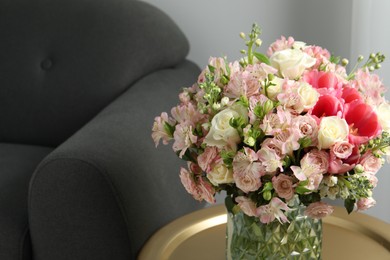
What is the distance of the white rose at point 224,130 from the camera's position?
102 centimetres

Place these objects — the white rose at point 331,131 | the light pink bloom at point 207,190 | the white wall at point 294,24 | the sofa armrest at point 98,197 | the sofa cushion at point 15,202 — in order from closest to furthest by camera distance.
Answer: the white rose at point 331,131
the light pink bloom at point 207,190
the sofa armrest at point 98,197
the sofa cushion at point 15,202
the white wall at point 294,24

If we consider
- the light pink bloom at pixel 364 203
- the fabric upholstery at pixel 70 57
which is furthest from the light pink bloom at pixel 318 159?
the fabric upholstery at pixel 70 57

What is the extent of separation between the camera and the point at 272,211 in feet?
3.36

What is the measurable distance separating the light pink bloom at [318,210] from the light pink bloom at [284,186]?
0.06 metres

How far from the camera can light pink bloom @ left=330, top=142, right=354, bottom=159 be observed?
100 centimetres

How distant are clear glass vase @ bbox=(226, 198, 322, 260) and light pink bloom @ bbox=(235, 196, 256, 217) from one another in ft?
0.24

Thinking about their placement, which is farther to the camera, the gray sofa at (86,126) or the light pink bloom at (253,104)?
the gray sofa at (86,126)

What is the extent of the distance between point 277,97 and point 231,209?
0.69ft

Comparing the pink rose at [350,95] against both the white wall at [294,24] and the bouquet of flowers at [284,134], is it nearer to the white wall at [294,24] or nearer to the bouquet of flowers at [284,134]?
the bouquet of flowers at [284,134]

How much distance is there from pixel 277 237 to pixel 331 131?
230 millimetres

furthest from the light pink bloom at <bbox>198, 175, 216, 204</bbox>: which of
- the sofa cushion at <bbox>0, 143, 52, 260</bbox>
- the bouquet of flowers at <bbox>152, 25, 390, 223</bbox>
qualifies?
the sofa cushion at <bbox>0, 143, 52, 260</bbox>

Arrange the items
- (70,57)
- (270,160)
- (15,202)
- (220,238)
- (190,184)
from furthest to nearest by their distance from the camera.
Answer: (70,57) < (15,202) < (220,238) < (190,184) < (270,160)

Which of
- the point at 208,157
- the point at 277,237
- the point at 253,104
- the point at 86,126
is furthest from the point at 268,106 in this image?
the point at 86,126

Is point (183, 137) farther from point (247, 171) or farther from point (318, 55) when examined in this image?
point (318, 55)
